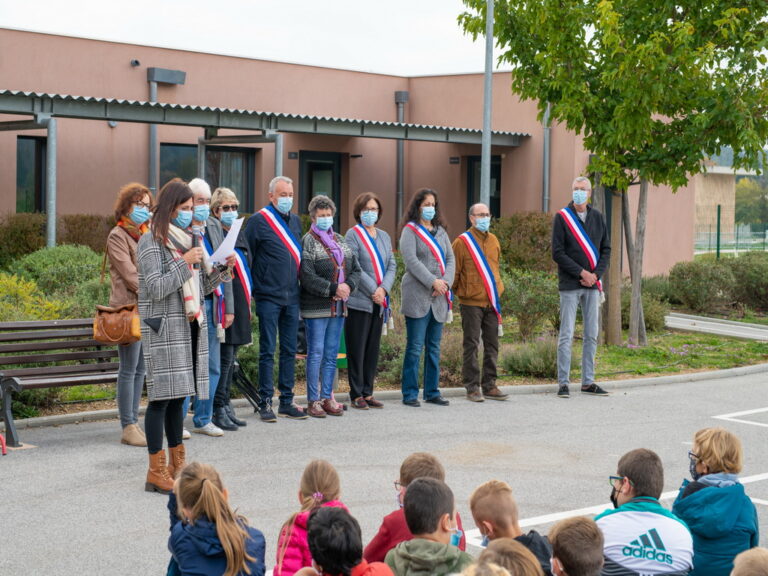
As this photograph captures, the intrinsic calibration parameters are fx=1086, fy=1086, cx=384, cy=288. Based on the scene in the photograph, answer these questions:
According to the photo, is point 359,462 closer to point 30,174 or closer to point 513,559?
point 513,559

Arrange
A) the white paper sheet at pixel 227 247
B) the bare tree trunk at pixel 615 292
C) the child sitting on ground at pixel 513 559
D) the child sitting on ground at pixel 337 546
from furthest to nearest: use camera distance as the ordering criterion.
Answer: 1. the bare tree trunk at pixel 615 292
2. the white paper sheet at pixel 227 247
3. the child sitting on ground at pixel 337 546
4. the child sitting on ground at pixel 513 559

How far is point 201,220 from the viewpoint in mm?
8859

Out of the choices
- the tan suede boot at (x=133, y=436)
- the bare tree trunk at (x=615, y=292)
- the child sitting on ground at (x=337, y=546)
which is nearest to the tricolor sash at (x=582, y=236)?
the bare tree trunk at (x=615, y=292)

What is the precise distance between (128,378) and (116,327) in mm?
499

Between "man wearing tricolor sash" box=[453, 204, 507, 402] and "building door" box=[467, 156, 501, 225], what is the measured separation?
16689mm

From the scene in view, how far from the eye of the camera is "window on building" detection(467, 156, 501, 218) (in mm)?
28094

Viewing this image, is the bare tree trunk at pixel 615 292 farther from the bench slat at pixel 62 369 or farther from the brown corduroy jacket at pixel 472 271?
the bench slat at pixel 62 369

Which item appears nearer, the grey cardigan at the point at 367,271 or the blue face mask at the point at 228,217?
the blue face mask at the point at 228,217

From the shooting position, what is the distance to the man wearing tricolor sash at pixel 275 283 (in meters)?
9.72

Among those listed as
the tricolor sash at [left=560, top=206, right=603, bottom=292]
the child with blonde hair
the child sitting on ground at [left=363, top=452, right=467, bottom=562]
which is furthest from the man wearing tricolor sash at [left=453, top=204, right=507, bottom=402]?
the child sitting on ground at [left=363, top=452, right=467, bottom=562]

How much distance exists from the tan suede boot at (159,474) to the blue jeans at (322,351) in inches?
111

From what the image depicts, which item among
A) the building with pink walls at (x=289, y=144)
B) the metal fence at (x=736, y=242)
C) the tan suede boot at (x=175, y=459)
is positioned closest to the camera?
the tan suede boot at (x=175, y=459)

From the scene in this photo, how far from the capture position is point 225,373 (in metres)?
9.30

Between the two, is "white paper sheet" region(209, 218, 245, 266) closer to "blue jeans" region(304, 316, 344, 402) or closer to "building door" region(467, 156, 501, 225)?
"blue jeans" region(304, 316, 344, 402)
